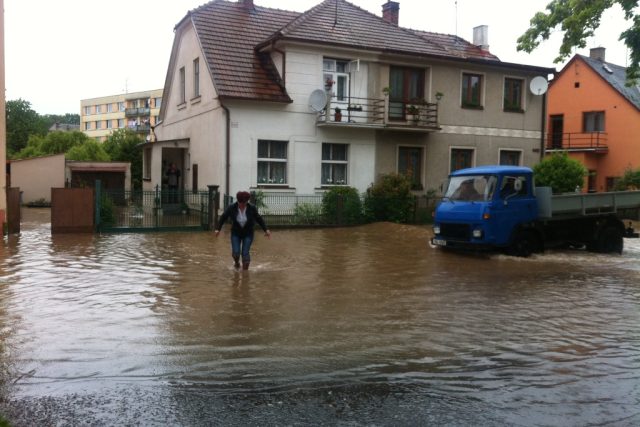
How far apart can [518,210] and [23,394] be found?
12.5 m

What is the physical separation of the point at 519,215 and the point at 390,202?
8.38 meters

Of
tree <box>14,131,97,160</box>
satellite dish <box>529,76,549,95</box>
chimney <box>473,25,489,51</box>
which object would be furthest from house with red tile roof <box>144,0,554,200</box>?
tree <box>14,131,97,160</box>

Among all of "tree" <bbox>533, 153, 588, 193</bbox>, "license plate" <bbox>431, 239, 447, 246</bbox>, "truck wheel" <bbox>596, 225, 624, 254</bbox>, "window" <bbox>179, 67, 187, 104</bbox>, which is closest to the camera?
"license plate" <bbox>431, 239, 447, 246</bbox>

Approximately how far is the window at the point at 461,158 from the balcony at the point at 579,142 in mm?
12626

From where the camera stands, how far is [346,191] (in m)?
23.0

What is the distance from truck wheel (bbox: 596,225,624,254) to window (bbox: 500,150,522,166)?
39.5 feet

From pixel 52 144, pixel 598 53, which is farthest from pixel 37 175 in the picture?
pixel 598 53

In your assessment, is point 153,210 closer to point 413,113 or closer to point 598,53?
point 413,113

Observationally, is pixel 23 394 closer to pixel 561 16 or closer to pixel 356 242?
pixel 356 242

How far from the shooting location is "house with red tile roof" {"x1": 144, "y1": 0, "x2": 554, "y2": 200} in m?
23.1

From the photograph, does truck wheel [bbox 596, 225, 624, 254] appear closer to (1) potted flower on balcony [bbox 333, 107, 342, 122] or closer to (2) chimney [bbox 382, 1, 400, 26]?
(1) potted flower on balcony [bbox 333, 107, 342, 122]

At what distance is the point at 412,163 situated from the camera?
2625cm

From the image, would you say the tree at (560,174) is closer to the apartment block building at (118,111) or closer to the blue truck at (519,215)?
the blue truck at (519,215)

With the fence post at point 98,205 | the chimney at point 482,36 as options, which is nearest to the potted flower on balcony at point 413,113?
the chimney at point 482,36
